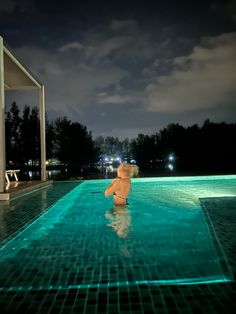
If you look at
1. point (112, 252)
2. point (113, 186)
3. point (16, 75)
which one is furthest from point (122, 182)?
point (16, 75)

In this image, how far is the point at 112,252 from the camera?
3592mm

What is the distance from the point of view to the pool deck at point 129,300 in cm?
213

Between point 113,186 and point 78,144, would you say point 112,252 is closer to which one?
point 113,186

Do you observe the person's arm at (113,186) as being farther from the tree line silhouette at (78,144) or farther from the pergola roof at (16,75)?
the tree line silhouette at (78,144)

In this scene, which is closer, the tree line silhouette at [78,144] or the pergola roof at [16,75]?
the pergola roof at [16,75]

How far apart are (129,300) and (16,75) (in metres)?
9.19

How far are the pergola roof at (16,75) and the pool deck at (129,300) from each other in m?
6.84

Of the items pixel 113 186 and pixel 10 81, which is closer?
pixel 113 186

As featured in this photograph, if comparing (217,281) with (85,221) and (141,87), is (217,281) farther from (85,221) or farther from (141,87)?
(141,87)

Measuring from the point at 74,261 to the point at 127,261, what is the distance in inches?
20.6

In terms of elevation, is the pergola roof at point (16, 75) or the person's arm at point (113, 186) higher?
the pergola roof at point (16, 75)

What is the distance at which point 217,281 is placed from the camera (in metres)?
2.58

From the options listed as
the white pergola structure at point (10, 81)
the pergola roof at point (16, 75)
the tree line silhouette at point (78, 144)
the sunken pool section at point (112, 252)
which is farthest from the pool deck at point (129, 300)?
the tree line silhouette at point (78, 144)

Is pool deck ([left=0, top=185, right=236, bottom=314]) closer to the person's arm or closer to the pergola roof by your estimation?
the person's arm
